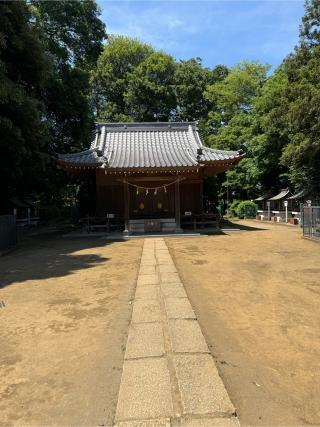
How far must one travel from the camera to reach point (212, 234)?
708 inches

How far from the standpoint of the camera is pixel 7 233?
14.6 meters

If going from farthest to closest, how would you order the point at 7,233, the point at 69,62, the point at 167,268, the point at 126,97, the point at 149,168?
the point at 126,97 < the point at 69,62 < the point at 149,168 < the point at 7,233 < the point at 167,268

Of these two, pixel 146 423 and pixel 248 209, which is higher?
pixel 248 209

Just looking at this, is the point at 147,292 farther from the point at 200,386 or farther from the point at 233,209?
the point at 233,209

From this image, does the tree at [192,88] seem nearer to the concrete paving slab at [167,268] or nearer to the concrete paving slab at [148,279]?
the concrete paving slab at [167,268]

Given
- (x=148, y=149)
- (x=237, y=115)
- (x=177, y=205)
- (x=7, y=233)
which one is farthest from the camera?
(x=237, y=115)

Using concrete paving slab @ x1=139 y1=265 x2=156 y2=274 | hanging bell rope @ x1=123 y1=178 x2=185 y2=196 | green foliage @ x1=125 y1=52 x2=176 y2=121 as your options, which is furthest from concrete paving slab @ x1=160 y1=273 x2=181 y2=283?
green foliage @ x1=125 y1=52 x2=176 y2=121

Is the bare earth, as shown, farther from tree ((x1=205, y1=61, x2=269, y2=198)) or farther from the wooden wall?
tree ((x1=205, y1=61, x2=269, y2=198))

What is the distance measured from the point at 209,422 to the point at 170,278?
4.79 m

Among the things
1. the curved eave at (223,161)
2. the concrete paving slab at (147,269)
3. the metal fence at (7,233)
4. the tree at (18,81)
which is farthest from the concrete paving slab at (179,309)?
the curved eave at (223,161)

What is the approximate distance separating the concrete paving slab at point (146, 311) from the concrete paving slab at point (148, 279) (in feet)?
4.08

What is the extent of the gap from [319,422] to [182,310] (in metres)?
2.70

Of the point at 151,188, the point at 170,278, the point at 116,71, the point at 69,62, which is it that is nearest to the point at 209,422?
the point at 170,278

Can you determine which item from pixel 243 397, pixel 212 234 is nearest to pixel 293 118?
pixel 212 234
